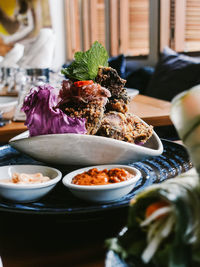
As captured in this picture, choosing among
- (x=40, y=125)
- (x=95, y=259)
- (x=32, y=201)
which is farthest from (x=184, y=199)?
(x=40, y=125)

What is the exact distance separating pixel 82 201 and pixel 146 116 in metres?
1.01

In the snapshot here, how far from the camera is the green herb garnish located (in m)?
0.94

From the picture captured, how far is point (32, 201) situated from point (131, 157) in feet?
0.79

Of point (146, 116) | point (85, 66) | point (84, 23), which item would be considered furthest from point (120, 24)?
point (85, 66)

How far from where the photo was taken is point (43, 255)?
592 mm

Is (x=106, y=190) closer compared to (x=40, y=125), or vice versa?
(x=106, y=190)

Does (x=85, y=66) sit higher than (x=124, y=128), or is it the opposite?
(x=85, y=66)

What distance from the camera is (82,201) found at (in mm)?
678

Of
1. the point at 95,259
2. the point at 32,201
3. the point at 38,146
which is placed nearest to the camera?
the point at 95,259

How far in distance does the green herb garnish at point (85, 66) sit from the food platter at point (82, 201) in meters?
0.25

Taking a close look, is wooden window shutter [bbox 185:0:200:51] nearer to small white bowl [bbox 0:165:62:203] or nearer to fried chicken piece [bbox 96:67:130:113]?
fried chicken piece [bbox 96:67:130:113]

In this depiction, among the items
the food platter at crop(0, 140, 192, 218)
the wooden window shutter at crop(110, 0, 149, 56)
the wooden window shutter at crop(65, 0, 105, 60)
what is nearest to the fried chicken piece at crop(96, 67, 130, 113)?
the food platter at crop(0, 140, 192, 218)

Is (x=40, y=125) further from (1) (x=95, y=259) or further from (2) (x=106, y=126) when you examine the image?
(1) (x=95, y=259)

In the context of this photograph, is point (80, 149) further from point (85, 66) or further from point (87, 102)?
point (85, 66)
